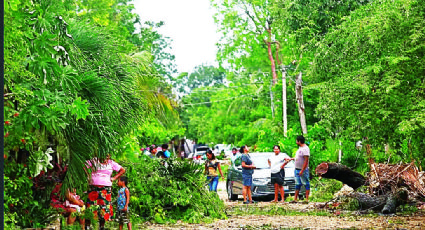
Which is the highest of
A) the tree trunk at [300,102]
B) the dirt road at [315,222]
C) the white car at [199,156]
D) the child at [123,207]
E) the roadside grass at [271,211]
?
the tree trunk at [300,102]

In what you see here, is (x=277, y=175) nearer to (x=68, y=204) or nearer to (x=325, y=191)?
(x=325, y=191)

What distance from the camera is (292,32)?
67.8 ft

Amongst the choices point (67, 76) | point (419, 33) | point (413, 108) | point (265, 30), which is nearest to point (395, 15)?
point (419, 33)

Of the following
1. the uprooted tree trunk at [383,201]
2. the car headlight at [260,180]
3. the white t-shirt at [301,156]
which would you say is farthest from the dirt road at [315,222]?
the car headlight at [260,180]

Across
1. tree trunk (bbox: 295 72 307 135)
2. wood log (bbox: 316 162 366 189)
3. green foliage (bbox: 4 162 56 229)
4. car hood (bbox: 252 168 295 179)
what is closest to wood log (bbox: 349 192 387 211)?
wood log (bbox: 316 162 366 189)

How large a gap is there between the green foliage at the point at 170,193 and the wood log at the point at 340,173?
2.62m

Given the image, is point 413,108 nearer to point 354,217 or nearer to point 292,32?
point 354,217

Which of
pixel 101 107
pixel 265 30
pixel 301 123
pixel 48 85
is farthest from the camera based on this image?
pixel 265 30

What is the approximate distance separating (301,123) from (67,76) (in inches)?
1174

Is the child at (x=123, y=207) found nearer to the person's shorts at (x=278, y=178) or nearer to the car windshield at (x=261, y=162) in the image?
the person's shorts at (x=278, y=178)

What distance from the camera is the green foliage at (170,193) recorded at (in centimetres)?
1397

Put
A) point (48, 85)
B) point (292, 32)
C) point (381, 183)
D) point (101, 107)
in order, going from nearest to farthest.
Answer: point (48, 85)
point (101, 107)
point (381, 183)
point (292, 32)

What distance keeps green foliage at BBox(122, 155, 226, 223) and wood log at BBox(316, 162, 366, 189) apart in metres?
2.62

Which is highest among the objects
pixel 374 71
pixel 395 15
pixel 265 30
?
pixel 265 30
